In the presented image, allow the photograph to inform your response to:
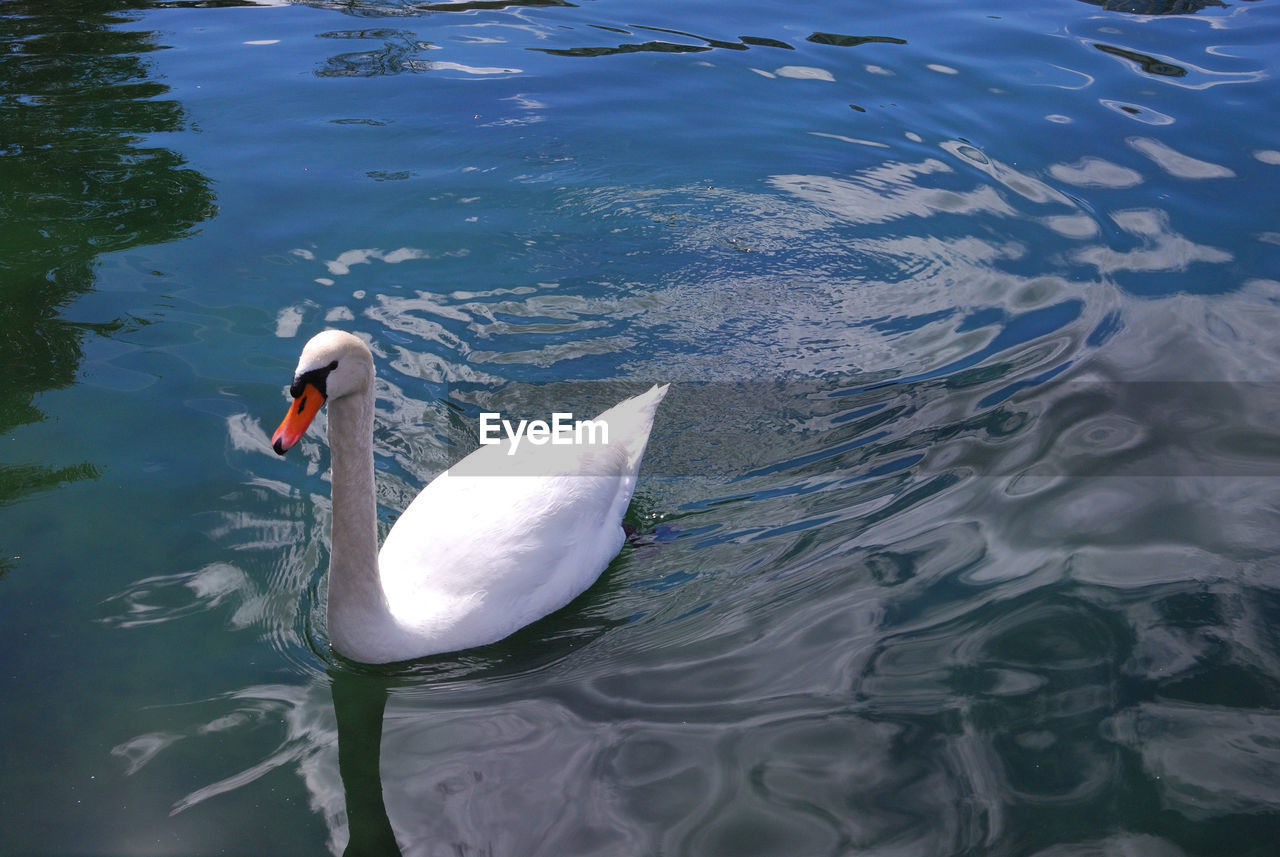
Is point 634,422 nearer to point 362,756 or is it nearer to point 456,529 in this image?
point 456,529

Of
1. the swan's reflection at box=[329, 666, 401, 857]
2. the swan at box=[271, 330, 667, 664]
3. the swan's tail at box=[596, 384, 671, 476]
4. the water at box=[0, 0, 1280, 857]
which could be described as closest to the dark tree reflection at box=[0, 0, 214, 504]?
the water at box=[0, 0, 1280, 857]

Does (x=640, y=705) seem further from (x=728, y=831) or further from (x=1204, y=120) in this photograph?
(x=1204, y=120)

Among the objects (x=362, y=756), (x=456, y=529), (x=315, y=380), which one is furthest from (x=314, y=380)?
(x=362, y=756)

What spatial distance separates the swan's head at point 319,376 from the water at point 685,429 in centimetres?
121

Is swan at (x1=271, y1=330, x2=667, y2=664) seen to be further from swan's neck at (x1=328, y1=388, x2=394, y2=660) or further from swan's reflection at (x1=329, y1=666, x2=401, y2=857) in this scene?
swan's reflection at (x1=329, y1=666, x2=401, y2=857)

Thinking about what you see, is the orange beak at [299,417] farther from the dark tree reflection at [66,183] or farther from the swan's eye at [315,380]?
the dark tree reflection at [66,183]

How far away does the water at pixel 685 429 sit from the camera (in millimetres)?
4203

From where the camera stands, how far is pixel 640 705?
4551 mm

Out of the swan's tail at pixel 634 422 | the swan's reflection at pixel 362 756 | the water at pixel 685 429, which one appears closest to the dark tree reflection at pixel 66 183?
the water at pixel 685 429

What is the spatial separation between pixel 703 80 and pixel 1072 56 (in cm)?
407

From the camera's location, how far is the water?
4203mm

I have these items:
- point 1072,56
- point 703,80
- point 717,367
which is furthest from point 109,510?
→ point 1072,56

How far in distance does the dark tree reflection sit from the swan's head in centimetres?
237

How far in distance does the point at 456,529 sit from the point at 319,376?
3.84ft
